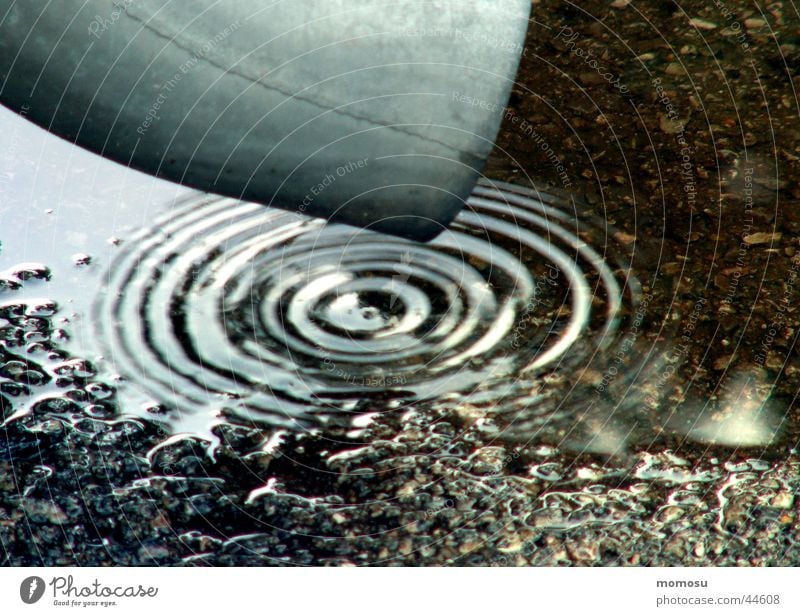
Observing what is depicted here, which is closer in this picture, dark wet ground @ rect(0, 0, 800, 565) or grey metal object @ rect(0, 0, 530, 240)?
dark wet ground @ rect(0, 0, 800, 565)

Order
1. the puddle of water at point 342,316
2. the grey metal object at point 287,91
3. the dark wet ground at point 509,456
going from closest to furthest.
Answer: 1. the dark wet ground at point 509,456
2. the puddle of water at point 342,316
3. the grey metal object at point 287,91

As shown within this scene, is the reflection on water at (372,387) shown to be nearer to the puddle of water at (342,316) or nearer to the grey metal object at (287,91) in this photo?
the puddle of water at (342,316)

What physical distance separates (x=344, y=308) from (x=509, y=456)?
0.61 m

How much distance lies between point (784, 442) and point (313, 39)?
1496 mm

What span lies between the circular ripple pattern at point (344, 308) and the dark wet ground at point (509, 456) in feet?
0.27

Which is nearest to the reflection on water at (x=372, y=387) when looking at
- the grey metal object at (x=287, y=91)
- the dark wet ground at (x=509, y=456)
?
the dark wet ground at (x=509, y=456)

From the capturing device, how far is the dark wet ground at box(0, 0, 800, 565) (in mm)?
1866

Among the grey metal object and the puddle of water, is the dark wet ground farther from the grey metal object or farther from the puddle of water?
the grey metal object

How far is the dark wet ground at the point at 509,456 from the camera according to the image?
1.87m

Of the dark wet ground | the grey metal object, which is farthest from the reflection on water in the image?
the grey metal object

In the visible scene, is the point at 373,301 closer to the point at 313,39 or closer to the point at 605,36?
the point at 313,39

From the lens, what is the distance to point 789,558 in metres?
1.84

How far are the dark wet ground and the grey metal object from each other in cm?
36

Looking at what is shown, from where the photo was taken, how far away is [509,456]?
2.05m
